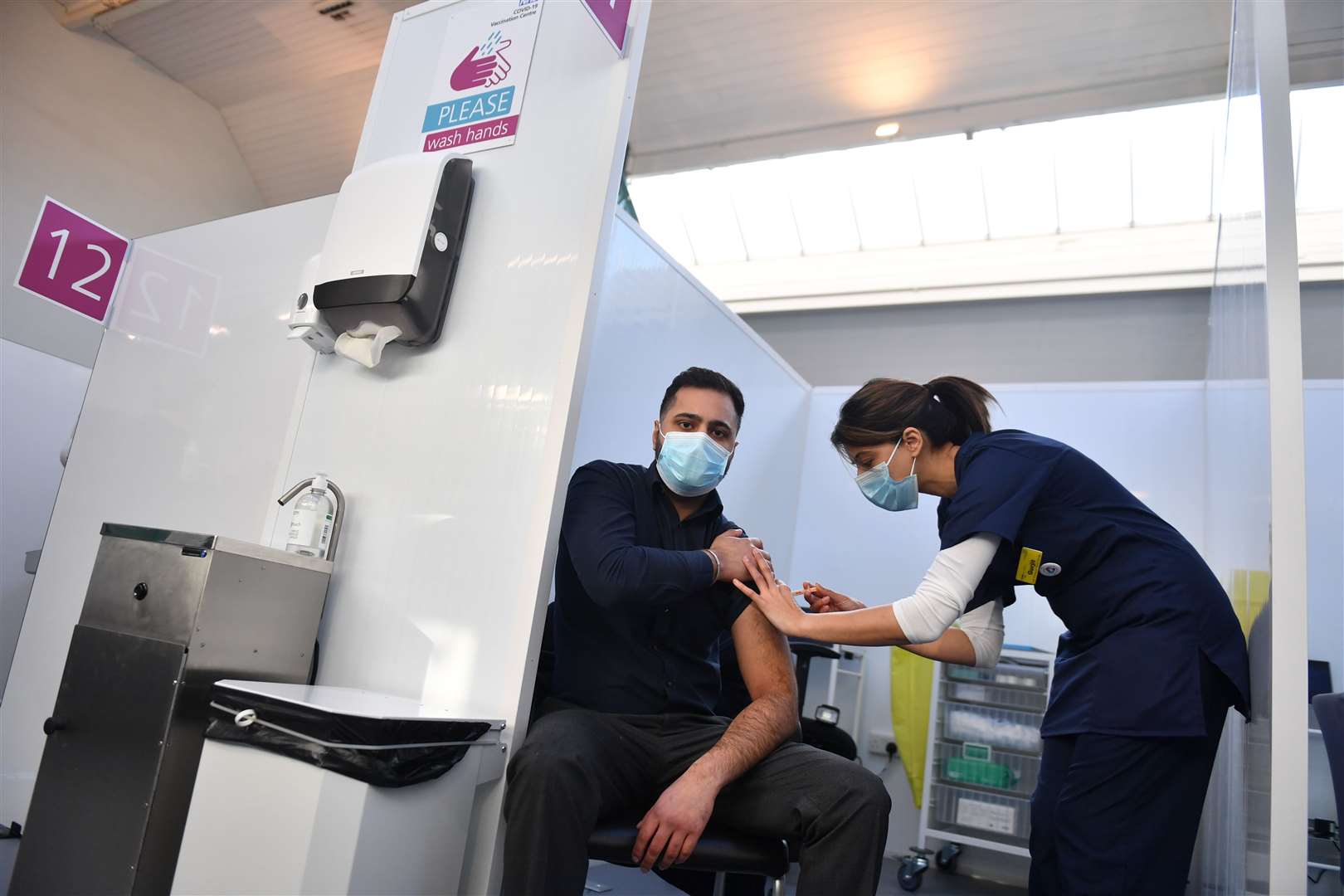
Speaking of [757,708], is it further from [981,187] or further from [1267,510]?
[981,187]

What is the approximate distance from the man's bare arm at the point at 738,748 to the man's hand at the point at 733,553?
0.09 meters

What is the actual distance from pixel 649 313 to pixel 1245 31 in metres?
1.77

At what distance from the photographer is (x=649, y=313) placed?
105 inches

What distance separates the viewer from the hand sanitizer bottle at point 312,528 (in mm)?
1975

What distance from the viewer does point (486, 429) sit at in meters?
1.96

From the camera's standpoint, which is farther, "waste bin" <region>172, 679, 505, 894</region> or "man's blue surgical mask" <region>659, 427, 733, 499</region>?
"man's blue surgical mask" <region>659, 427, 733, 499</region>

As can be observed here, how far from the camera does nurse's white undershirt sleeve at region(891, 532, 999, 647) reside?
1662mm

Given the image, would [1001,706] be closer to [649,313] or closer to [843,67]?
[649,313]

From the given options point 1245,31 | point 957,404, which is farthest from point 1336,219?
point 957,404

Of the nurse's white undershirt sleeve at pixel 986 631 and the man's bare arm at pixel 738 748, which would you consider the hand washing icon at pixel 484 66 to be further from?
the nurse's white undershirt sleeve at pixel 986 631

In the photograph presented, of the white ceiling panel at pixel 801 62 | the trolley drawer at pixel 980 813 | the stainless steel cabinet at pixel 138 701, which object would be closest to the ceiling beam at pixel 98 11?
the white ceiling panel at pixel 801 62

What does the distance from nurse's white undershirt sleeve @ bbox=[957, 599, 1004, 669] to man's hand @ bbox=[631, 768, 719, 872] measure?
80 cm

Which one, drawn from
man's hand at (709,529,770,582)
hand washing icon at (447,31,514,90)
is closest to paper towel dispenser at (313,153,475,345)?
hand washing icon at (447,31,514,90)

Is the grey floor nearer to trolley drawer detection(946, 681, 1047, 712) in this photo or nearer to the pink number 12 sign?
trolley drawer detection(946, 681, 1047, 712)
